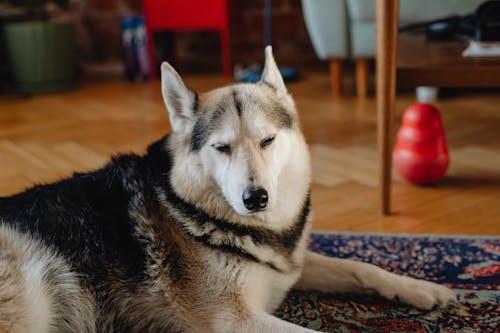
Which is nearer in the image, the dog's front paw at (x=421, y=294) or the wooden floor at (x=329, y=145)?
the dog's front paw at (x=421, y=294)

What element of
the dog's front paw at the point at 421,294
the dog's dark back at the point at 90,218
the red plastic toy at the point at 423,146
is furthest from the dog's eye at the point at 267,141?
the red plastic toy at the point at 423,146

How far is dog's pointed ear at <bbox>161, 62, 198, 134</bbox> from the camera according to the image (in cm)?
141

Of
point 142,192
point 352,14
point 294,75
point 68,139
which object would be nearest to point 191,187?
point 142,192

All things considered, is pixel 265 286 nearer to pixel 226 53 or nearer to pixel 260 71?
pixel 260 71

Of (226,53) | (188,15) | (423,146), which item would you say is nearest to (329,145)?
(423,146)

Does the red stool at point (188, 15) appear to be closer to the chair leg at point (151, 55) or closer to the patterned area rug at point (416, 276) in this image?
the chair leg at point (151, 55)

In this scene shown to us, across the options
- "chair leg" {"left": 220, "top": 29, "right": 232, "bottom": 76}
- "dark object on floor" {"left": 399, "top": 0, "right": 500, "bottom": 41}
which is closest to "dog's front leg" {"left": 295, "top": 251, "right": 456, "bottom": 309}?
"dark object on floor" {"left": 399, "top": 0, "right": 500, "bottom": 41}

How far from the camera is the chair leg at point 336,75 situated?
11.4 ft

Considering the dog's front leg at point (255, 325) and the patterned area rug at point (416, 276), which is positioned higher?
the dog's front leg at point (255, 325)

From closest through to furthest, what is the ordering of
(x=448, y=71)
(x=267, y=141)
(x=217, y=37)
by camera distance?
(x=267, y=141)
(x=448, y=71)
(x=217, y=37)

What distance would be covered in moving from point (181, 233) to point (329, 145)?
148cm

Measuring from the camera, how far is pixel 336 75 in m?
3.52

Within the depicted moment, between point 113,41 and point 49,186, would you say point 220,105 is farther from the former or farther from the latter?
point 113,41

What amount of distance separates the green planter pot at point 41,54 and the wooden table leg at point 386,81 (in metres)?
2.65
